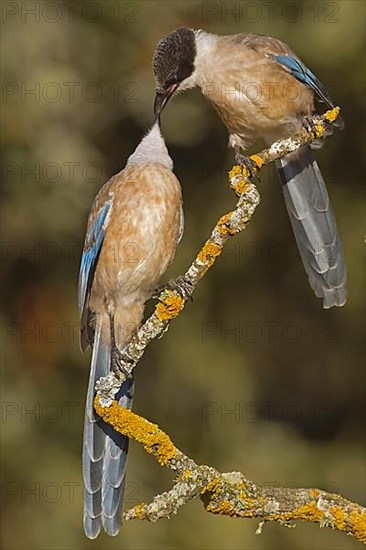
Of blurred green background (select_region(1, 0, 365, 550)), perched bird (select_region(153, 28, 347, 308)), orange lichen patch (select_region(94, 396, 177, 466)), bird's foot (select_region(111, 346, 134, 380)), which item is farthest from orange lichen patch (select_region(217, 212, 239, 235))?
blurred green background (select_region(1, 0, 365, 550))

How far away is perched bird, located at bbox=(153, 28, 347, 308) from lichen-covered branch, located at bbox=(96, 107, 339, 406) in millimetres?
535

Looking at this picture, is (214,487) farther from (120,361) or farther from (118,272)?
(118,272)

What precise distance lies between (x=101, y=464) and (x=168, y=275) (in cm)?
196

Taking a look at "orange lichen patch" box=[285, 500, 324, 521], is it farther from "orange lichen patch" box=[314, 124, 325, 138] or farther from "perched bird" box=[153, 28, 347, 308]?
"perched bird" box=[153, 28, 347, 308]

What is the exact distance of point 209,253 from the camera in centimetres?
311

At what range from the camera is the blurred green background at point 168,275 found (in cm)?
561

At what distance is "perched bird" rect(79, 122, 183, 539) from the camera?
3.68 meters

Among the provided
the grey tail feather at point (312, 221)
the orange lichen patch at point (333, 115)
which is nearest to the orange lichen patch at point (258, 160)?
the orange lichen patch at point (333, 115)

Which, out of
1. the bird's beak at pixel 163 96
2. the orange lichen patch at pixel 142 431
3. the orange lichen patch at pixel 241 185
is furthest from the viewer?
the bird's beak at pixel 163 96

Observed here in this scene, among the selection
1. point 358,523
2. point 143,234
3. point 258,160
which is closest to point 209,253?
point 258,160

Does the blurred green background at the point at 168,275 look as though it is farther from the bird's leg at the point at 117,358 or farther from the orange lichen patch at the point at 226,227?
the orange lichen patch at the point at 226,227

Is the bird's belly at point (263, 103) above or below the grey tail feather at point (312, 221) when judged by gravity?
above

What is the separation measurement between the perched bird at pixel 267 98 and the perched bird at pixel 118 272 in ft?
1.04

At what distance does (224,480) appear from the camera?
305 centimetres
